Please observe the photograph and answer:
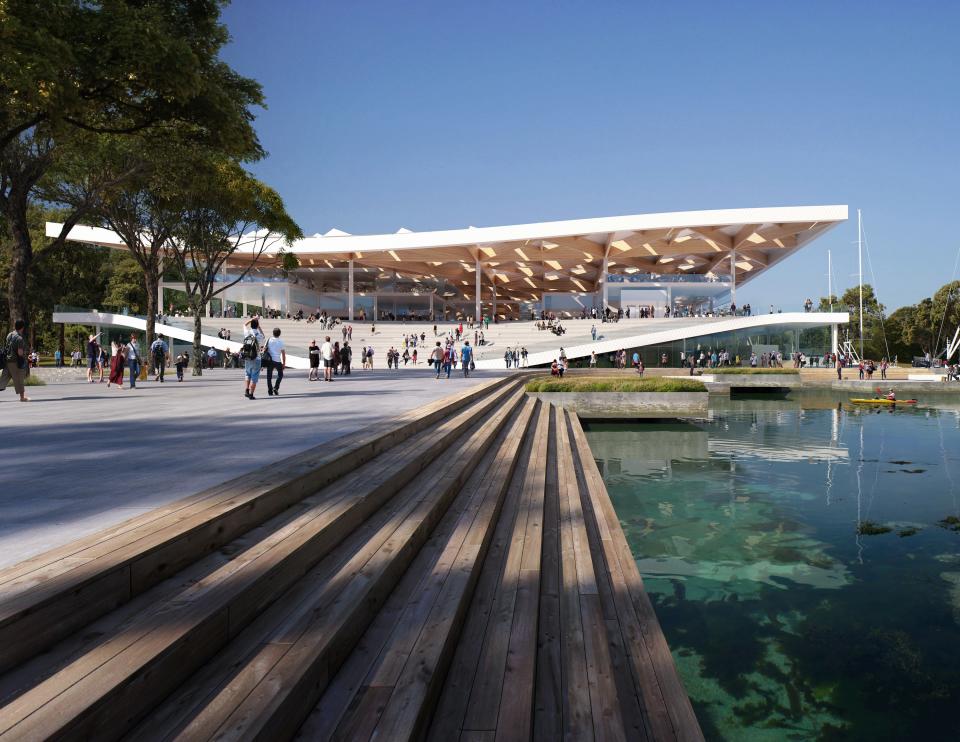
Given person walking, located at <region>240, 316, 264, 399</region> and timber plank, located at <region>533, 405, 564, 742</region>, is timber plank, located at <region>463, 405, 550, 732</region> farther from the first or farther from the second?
person walking, located at <region>240, 316, 264, 399</region>

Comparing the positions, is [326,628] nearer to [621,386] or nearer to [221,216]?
[621,386]

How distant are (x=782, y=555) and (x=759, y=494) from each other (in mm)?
2855

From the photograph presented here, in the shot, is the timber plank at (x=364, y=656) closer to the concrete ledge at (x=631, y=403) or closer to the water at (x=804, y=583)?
the water at (x=804, y=583)

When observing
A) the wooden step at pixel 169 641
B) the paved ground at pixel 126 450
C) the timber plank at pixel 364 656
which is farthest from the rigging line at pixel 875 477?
the wooden step at pixel 169 641

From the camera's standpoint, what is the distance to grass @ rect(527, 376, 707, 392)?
1689cm

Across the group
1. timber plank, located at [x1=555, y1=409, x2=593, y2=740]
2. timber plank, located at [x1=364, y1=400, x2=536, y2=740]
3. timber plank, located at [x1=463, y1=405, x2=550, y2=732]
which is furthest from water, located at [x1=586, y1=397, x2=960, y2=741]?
timber plank, located at [x1=364, y1=400, x2=536, y2=740]

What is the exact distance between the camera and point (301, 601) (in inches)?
95.1

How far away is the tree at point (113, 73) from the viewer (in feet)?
27.9

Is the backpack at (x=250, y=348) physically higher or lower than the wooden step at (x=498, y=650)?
higher

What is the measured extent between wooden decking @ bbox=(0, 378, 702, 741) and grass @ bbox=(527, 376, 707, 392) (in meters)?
13.2

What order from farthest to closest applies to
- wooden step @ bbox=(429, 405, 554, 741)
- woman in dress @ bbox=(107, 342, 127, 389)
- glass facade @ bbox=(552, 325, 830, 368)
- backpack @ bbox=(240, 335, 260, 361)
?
glass facade @ bbox=(552, 325, 830, 368), woman in dress @ bbox=(107, 342, 127, 389), backpack @ bbox=(240, 335, 260, 361), wooden step @ bbox=(429, 405, 554, 741)

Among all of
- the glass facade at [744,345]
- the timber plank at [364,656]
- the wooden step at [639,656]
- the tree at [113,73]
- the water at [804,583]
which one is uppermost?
the tree at [113,73]

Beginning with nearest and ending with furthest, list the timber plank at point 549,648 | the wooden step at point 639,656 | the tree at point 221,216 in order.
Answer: the timber plank at point 549,648
the wooden step at point 639,656
the tree at point 221,216

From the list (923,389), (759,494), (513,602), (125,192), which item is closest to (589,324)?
(923,389)
